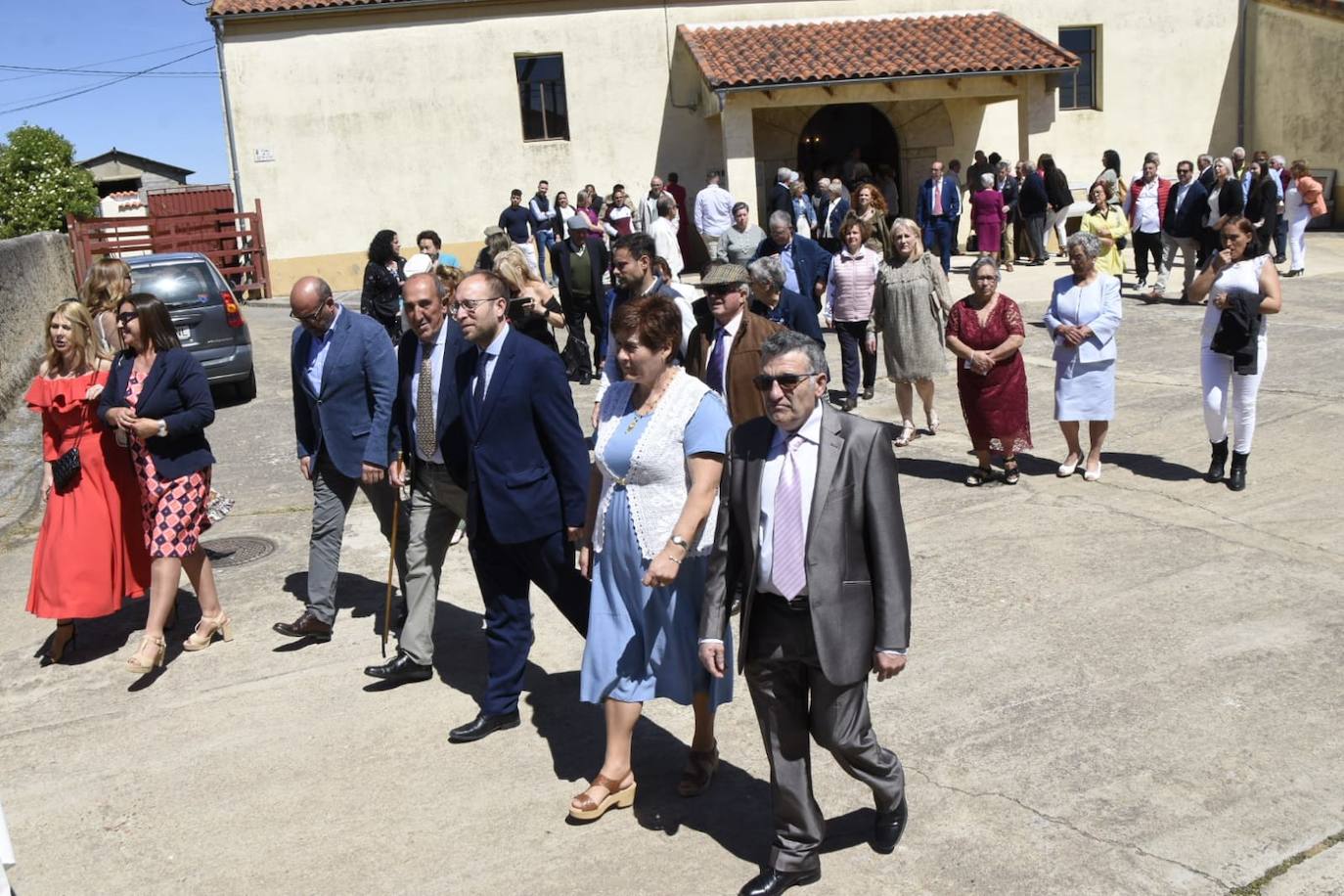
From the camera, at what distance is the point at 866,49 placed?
75.0 feet

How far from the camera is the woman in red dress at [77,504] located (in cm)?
659

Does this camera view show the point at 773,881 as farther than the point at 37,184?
No

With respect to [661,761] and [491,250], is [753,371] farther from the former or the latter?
[491,250]

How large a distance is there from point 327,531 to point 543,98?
18.9 meters

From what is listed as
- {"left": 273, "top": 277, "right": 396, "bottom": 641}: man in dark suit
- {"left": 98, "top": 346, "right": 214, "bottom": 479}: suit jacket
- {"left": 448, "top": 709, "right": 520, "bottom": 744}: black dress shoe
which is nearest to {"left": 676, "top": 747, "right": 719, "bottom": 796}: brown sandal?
{"left": 448, "top": 709, "right": 520, "bottom": 744}: black dress shoe

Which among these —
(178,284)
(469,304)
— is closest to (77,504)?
(469,304)

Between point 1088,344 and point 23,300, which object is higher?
point 23,300

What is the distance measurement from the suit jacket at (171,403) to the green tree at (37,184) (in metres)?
33.8

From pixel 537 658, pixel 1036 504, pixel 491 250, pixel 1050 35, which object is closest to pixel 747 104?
pixel 1050 35

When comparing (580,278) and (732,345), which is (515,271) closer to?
(732,345)

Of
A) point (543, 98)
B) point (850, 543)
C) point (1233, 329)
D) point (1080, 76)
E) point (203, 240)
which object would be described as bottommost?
point (850, 543)

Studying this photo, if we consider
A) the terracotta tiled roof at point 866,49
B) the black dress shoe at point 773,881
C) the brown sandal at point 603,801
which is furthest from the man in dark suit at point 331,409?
the terracotta tiled roof at point 866,49

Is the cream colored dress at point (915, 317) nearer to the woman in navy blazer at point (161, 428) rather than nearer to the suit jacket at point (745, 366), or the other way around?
the suit jacket at point (745, 366)

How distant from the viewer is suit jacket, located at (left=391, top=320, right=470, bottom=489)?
18.3 ft
